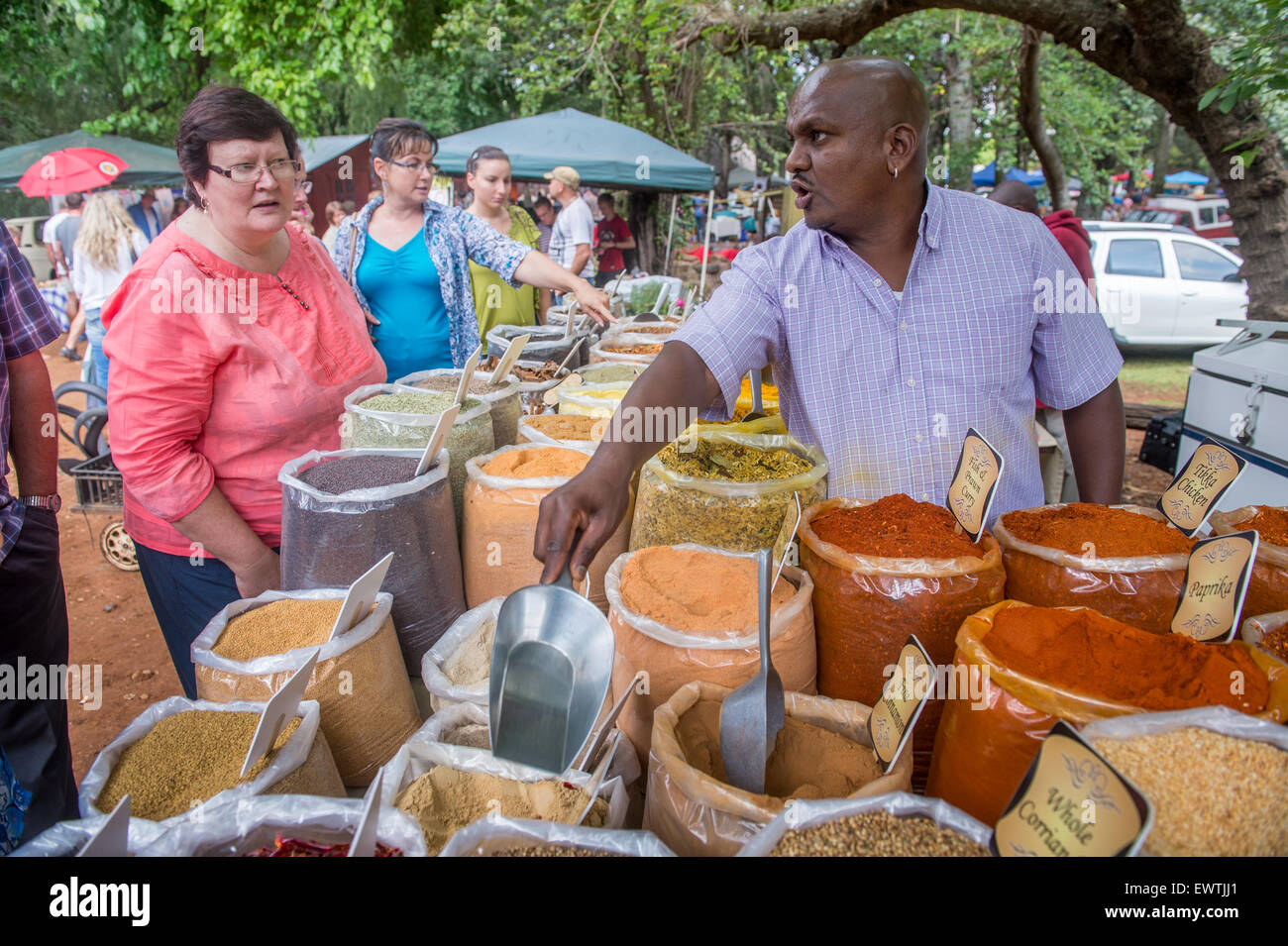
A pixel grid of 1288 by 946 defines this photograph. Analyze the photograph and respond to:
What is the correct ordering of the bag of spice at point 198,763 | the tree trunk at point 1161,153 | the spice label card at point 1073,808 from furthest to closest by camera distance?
the tree trunk at point 1161,153 → the bag of spice at point 198,763 → the spice label card at point 1073,808

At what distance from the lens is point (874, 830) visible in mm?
721

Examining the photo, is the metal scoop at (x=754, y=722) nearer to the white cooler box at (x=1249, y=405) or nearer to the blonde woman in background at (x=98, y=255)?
the white cooler box at (x=1249, y=405)

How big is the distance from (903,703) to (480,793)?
1.63ft

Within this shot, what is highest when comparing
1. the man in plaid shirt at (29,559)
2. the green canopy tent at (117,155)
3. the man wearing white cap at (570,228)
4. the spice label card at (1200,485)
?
the green canopy tent at (117,155)

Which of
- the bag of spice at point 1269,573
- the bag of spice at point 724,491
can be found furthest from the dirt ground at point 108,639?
the bag of spice at point 1269,573

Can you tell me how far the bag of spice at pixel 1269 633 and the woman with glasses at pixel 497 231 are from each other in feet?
7.77

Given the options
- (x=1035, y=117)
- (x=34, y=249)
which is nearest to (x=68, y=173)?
(x=34, y=249)

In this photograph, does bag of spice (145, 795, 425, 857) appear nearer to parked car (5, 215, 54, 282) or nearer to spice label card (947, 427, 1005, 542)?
spice label card (947, 427, 1005, 542)

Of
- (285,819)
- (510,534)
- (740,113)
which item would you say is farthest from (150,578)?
(740,113)

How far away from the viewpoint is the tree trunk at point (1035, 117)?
4.71 meters

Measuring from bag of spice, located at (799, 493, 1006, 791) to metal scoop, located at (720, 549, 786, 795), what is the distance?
0.65 feet

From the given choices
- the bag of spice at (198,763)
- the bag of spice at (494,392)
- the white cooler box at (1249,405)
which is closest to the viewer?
the bag of spice at (198,763)

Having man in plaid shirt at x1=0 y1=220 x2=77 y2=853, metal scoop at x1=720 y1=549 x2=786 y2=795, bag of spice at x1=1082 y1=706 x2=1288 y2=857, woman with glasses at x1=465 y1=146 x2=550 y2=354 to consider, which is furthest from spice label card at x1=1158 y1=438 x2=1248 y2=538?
woman with glasses at x1=465 y1=146 x2=550 y2=354

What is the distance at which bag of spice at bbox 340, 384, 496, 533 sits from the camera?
1.54 meters
